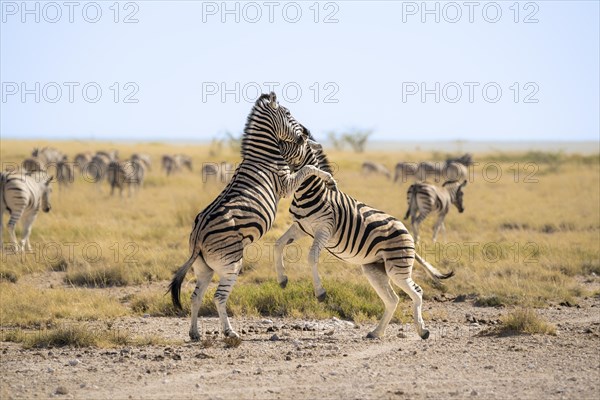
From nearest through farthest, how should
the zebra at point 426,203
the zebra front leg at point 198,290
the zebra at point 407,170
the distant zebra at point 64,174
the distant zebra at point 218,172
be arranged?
the zebra front leg at point 198,290, the zebra at point 426,203, the distant zebra at point 64,174, the distant zebra at point 218,172, the zebra at point 407,170

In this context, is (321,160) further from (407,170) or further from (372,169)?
(372,169)

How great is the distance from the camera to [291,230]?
916cm

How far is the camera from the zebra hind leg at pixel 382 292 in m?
8.81

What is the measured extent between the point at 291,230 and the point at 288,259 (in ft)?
15.7

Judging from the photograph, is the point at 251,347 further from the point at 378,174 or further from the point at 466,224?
the point at 378,174

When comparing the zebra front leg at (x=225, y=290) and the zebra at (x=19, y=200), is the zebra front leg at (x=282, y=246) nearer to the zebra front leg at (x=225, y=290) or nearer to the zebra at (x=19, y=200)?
the zebra front leg at (x=225, y=290)

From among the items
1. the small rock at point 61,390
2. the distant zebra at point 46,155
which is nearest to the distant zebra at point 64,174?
the distant zebra at point 46,155

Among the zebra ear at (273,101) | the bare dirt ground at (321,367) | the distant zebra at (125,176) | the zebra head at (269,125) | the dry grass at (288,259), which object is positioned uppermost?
the zebra ear at (273,101)

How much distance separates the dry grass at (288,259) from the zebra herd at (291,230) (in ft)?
4.47

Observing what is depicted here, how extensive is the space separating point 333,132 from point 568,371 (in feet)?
229

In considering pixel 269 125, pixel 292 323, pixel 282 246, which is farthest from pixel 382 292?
pixel 269 125

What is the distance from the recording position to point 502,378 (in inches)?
272

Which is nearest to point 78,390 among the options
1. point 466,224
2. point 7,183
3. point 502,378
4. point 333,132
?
point 502,378

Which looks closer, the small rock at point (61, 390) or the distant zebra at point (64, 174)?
the small rock at point (61, 390)
